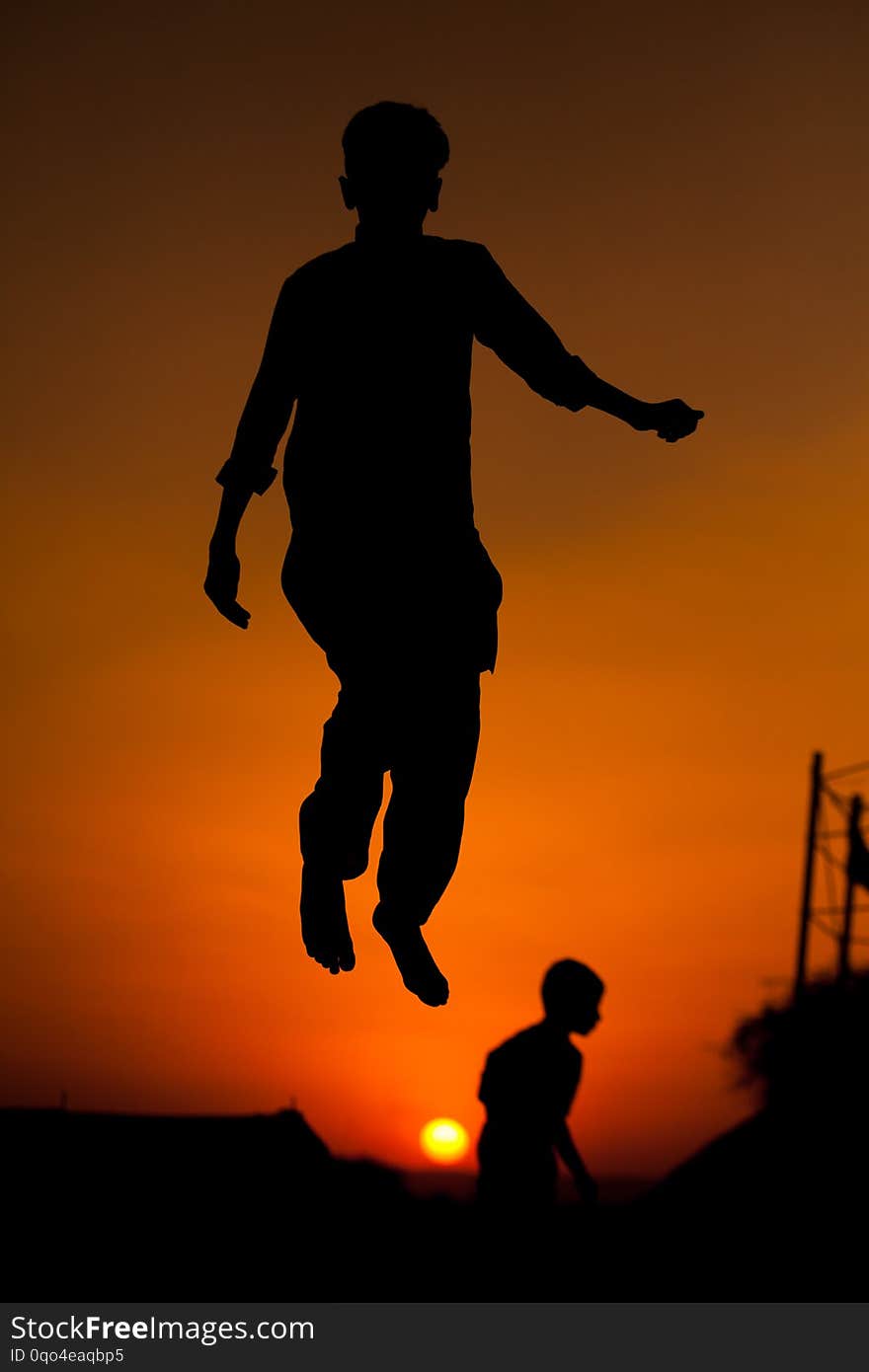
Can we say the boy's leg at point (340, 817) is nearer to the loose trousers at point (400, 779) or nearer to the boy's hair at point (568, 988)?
the loose trousers at point (400, 779)

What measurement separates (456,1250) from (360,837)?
1406mm

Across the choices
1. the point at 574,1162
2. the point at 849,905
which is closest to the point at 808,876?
the point at 849,905

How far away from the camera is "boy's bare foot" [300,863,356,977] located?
6.35 m

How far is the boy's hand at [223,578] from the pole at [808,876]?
1041 inches

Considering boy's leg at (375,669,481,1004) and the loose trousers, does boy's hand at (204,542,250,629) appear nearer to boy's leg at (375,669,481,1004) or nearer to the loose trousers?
the loose trousers

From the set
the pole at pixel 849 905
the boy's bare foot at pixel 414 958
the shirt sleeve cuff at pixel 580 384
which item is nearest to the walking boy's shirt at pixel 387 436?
the shirt sleeve cuff at pixel 580 384

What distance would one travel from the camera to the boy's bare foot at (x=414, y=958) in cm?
629

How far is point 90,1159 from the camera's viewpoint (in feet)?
23.1

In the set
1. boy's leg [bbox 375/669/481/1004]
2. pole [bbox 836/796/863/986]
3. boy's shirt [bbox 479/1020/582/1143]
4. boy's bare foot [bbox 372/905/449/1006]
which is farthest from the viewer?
pole [bbox 836/796/863/986]

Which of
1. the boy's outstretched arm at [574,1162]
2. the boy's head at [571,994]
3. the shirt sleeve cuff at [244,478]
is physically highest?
the shirt sleeve cuff at [244,478]

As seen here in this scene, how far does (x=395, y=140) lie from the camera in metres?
→ 5.94

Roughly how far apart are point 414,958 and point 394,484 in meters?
1.55

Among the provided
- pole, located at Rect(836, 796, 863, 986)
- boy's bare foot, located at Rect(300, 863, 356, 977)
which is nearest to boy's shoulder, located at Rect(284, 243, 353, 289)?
boy's bare foot, located at Rect(300, 863, 356, 977)

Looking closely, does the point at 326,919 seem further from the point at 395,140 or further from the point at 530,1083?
the point at 395,140
